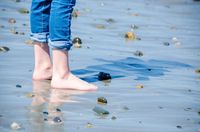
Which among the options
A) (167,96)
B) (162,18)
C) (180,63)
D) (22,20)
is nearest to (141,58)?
(180,63)

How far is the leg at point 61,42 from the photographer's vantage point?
5.76 meters

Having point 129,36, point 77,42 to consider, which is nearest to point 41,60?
point 77,42

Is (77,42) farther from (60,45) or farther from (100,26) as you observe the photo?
(60,45)

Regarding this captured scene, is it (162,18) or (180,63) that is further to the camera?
(162,18)

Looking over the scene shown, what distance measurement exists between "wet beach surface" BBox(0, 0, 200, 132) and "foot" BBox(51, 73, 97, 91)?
0.23ft

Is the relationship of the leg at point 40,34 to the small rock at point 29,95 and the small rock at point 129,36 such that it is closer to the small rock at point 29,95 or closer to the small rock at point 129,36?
the small rock at point 29,95

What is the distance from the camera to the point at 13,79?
5.97m

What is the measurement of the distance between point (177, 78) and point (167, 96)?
0.92 m

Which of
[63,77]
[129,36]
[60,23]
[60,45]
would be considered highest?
[60,23]

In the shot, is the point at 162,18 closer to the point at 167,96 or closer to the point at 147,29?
the point at 147,29

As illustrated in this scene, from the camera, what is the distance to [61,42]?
18.9 ft

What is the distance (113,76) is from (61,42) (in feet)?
3.21

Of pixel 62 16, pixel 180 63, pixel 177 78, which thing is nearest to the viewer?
pixel 62 16

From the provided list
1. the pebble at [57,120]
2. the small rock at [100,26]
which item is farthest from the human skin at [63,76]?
the small rock at [100,26]
